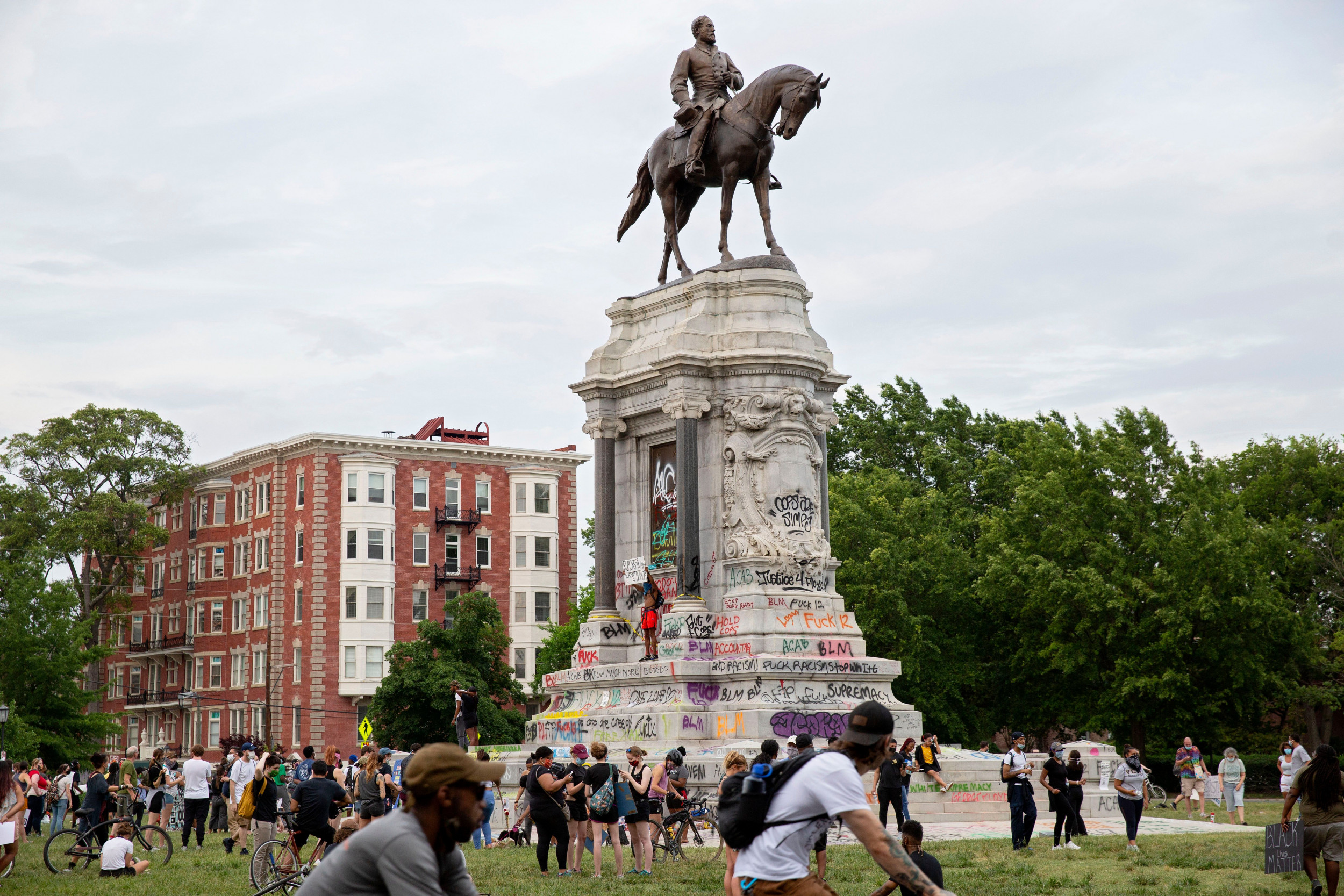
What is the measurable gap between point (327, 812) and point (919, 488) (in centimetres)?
4864

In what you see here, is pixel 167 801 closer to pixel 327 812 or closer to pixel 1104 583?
pixel 327 812

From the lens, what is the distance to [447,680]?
6247 centimetres

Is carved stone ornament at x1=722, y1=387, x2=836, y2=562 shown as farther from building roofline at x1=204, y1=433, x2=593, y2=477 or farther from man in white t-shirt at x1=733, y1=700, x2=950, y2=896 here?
building roofline at x1=204, y1=433, x2=593, y2=477

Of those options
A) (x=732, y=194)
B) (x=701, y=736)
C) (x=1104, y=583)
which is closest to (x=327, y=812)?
(x=701, y=736)

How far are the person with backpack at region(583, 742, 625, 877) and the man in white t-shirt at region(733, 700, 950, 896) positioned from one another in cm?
1259

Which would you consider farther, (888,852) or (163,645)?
(163,645)

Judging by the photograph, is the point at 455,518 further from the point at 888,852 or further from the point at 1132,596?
the point at 888,852

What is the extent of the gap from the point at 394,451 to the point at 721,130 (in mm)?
48645

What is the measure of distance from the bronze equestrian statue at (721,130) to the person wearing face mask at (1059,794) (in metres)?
14.1

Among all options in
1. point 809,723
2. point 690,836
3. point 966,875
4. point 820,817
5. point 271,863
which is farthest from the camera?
point 809,723

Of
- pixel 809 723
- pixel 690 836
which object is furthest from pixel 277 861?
pixel 809 723

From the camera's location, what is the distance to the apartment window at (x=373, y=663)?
76625 millimetres

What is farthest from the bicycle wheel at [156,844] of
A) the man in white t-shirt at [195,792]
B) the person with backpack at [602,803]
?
the person with backpack at [602,803]

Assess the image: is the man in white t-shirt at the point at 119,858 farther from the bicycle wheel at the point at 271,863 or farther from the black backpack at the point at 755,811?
the black backpack at the point at 755,811
